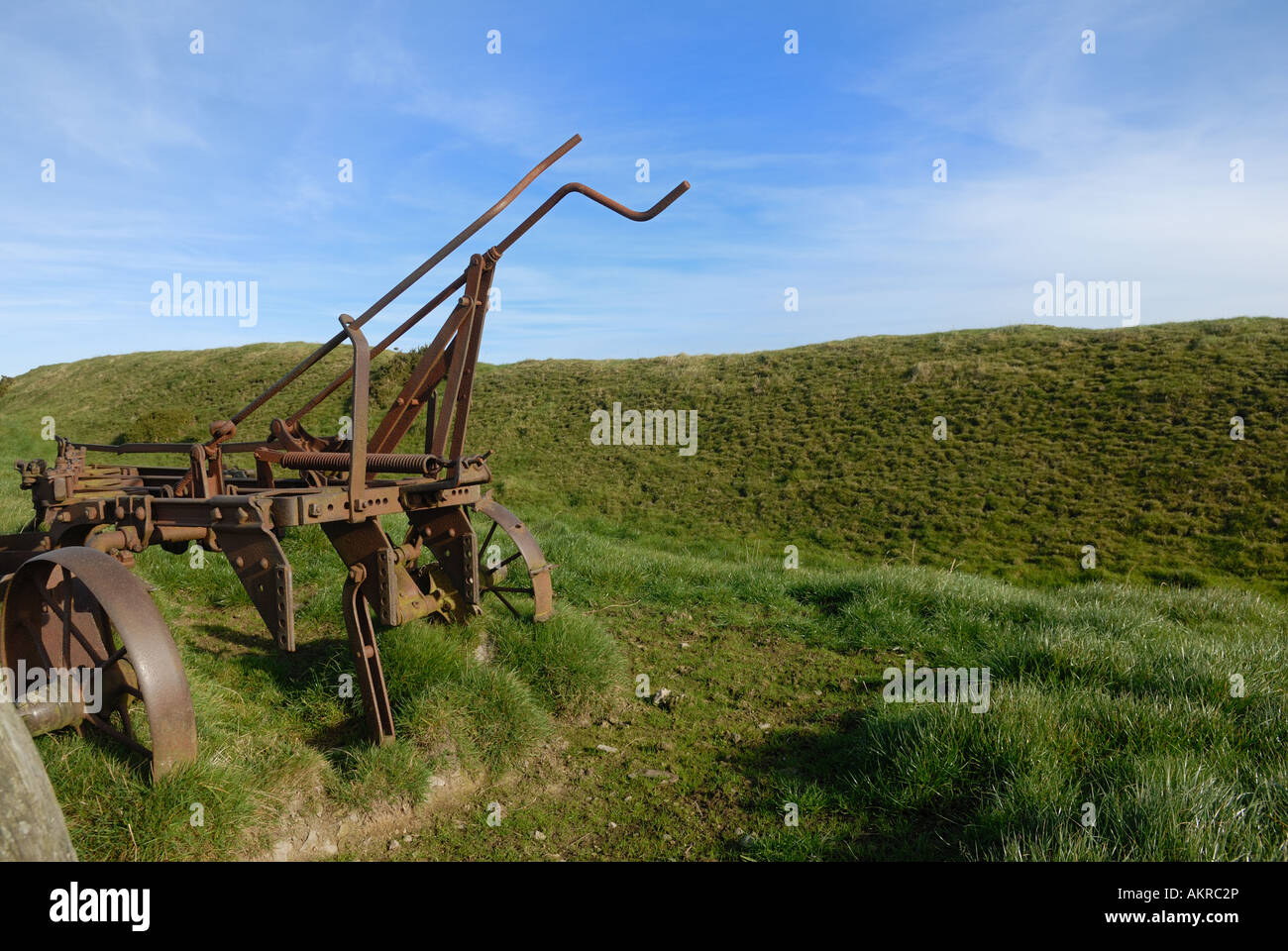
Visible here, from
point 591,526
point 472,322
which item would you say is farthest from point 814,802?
point 591,526

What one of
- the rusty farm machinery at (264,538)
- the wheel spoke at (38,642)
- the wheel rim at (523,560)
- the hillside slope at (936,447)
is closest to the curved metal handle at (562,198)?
the rusty farm machinery at (264,538)

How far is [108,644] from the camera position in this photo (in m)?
4.56

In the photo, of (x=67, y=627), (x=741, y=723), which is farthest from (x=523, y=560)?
(x=67, y=627)

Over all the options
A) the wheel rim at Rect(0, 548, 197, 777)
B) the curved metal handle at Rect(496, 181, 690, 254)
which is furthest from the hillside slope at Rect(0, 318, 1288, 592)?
the curved metal handle at Rect(496, 181, 690, 254)

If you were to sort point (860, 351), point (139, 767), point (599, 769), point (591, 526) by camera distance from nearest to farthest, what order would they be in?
1. point (139, 767)
2. point (599, 769)
3. point (591, 526)
4. point (860, 351)

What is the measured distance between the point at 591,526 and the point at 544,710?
12.0 metres

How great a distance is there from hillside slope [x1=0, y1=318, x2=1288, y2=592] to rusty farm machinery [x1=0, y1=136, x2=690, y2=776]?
6.25m

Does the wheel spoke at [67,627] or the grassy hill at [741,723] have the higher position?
the wheel spoke at [67,627]

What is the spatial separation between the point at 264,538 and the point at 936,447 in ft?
71.7

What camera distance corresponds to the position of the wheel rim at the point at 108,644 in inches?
140

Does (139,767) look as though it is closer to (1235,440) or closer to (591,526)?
(591,526)

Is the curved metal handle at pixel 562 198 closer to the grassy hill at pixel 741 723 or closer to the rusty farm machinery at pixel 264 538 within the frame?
the rusty farm machinery at pixel 264 538

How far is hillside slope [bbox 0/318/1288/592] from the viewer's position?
17.3 meters

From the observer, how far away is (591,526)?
698 inches
